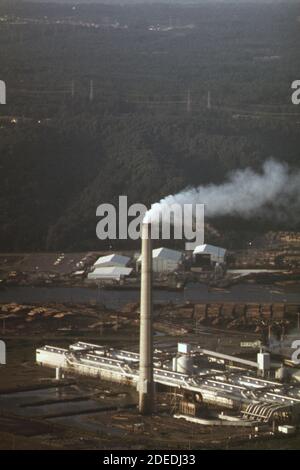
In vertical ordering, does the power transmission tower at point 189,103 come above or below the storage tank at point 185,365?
above

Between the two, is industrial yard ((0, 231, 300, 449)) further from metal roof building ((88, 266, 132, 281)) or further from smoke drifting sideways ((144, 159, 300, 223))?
smoke drifting sideways ((144, 159, 300, 223))

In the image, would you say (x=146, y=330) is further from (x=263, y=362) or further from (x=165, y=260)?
(x=165, y=260)


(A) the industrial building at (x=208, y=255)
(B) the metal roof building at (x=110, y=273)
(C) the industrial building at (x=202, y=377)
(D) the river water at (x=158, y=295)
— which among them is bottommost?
(D) the river water at (x=158, y=295)

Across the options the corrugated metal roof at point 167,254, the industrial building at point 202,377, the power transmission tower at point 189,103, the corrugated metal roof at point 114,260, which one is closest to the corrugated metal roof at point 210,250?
the corrugated metal roof at point 167,254

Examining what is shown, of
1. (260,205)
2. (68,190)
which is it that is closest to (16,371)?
(260,205)

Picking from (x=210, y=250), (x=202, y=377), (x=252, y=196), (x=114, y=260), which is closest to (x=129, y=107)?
(x=252, y=196)

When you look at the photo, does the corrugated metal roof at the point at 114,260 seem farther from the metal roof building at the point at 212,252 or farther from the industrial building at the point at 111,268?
the metal roof building at the point at 212,252
